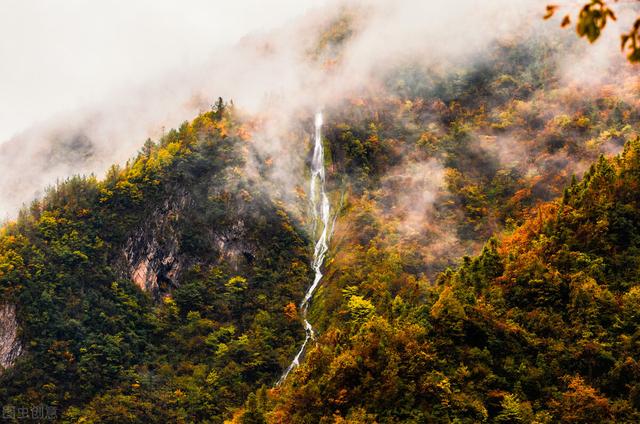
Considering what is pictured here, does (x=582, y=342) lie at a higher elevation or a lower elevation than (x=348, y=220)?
higher

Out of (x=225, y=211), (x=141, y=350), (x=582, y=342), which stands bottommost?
(x=141, y=350)

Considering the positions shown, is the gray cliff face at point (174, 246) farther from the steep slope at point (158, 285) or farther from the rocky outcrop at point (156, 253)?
the steep slope at point (158, 285)

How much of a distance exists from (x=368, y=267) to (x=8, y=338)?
3527 cm

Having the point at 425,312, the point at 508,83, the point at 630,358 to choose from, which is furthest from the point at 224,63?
the point at 630,358

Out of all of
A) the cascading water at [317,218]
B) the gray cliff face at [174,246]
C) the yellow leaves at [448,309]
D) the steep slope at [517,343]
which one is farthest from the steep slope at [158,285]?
the yellow leaves at [448,309]

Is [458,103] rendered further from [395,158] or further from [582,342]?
[582,342]

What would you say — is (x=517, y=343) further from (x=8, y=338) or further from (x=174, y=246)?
(x=8, y=338)

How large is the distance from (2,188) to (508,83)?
Result: 8054 cm

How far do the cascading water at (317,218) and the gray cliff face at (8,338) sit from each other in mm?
25370

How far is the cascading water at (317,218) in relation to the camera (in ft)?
210

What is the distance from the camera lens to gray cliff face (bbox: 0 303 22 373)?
6066 cm

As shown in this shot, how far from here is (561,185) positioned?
225ft

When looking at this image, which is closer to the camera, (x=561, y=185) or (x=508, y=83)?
(x=561, y=185)

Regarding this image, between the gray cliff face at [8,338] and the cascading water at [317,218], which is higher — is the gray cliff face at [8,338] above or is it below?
above
